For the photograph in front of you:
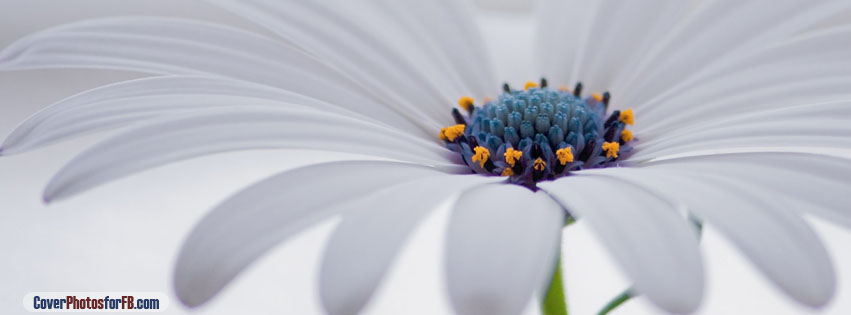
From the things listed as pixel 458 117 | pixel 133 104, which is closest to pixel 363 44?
pixel 458 117

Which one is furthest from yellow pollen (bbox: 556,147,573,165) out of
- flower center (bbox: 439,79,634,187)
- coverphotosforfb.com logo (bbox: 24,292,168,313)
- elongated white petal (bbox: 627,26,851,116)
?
coverphotosforfb.com logo (bbox: 24,292,168,313)

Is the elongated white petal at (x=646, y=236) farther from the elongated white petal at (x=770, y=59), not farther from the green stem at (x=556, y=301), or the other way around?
the elongated white petal at (x=770, y=59)

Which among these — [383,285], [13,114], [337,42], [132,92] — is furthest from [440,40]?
[13,114]

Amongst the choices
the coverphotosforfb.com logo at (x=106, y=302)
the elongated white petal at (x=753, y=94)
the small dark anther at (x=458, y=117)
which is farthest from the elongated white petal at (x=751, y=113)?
the coverphotosforfb.com logo at (x=106, y=302)

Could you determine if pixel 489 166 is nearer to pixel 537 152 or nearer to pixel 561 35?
pixel 537 152

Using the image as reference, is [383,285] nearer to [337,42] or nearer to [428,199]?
[428,199]

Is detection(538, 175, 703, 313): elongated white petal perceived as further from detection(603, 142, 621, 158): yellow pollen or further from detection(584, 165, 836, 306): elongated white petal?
detection(603, 142, 621, 158): yellow pollen

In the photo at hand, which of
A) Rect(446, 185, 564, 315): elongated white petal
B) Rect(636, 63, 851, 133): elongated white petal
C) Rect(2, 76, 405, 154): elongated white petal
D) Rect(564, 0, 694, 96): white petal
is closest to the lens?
Rect(446, 185, 564, 315): elongated white petal
